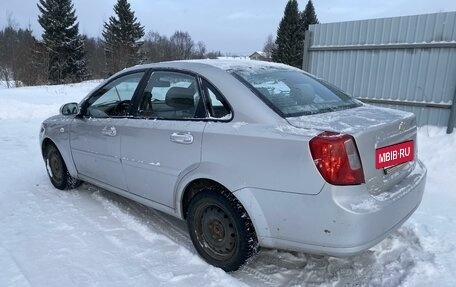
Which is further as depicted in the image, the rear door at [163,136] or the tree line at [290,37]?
the tree line at [290,37]

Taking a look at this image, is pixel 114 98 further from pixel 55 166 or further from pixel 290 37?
pixel 290 37

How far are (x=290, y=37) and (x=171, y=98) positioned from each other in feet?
132

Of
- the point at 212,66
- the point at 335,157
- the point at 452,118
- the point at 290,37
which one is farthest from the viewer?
the point at 290,37

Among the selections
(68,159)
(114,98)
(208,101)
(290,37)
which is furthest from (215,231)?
(290,37)

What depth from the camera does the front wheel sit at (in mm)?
2707

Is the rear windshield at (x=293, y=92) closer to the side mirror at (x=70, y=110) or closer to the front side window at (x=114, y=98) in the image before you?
the front side window at (x=114, y=98)

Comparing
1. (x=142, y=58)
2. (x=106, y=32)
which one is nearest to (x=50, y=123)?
(x=142, y=58)

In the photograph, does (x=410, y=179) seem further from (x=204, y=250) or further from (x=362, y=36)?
(x=362, y=36)

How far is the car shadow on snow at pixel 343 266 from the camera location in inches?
109

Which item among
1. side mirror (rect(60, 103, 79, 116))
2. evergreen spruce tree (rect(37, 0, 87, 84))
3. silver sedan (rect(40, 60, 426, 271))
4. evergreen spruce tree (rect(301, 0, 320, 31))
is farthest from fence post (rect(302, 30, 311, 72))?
evergreen spruce tree (rect(301, 0, 320, 31))

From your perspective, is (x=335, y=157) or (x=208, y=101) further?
(x=208, y=101)

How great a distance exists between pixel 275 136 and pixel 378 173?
2.43 ft

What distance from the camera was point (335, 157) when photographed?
2.27 metres

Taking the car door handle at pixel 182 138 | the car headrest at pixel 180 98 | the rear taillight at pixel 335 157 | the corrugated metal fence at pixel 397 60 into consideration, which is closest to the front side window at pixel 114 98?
the car headrest at pixel 180 98
